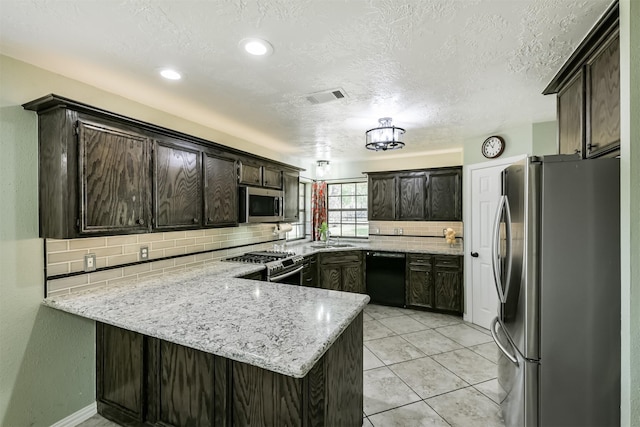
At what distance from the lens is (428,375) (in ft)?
8.63

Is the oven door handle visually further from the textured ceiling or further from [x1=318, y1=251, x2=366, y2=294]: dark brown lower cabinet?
the textured ceiling

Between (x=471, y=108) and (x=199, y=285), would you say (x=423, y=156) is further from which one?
(x=199, y=285)

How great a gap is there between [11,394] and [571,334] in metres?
3.30

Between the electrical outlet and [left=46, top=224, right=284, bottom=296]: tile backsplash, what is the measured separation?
0.02 m

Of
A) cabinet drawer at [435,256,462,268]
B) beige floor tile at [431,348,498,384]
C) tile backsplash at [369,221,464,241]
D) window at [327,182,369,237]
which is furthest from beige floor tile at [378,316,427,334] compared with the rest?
window at [327,182,369,237]

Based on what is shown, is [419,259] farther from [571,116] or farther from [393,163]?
[571,116]

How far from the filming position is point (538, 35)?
5.31ft

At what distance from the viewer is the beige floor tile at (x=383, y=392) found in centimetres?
223

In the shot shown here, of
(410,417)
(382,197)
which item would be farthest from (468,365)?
(382,197)

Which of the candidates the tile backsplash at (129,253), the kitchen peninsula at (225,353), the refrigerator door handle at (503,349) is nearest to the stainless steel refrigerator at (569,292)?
the refrigerator door handle at (503,349)

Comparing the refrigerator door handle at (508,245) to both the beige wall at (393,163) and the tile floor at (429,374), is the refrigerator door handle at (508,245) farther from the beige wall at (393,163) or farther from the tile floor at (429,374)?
the beige wall at (393,163)

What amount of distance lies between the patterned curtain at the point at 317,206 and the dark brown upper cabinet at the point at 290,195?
3.69 feet

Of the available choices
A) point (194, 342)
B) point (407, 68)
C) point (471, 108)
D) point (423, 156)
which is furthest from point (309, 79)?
point (423, 156)

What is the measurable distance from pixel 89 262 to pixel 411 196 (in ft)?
13.6
